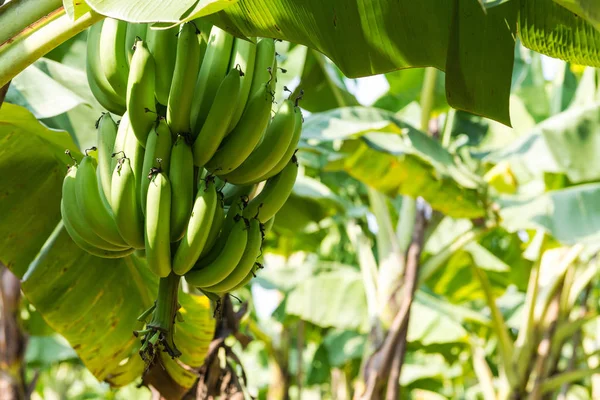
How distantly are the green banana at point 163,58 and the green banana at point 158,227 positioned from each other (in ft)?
0.56

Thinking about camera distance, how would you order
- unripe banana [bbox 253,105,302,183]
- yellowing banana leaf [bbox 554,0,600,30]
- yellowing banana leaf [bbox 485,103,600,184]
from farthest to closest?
yellowing banana leaf [bbox 485,103,600,184] < unripe banana [bbox 253,105,302,183] < yellowing banana leaf [bbox 554,0,600,30]

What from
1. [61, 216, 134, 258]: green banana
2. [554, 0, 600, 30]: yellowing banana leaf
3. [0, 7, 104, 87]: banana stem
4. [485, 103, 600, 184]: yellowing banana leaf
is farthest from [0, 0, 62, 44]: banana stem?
[485, 103, 600, 184]: yellowing banana leaf

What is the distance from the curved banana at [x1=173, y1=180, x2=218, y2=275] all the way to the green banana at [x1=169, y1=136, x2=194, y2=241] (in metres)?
0.02

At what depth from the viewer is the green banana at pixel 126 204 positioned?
1081 millimetres

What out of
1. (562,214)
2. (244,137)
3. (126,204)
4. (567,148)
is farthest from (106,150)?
(562,214)

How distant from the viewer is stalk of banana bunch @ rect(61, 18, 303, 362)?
1062 mm

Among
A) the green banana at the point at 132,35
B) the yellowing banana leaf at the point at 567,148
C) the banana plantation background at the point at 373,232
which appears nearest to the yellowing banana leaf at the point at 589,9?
the banana plantation background at the point at 373,232

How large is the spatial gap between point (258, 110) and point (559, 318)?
9.65 ft

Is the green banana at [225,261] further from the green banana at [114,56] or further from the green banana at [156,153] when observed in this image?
the green banana at [114,56]

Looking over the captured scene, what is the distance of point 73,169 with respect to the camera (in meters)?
1.22

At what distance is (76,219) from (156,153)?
0.69 feet

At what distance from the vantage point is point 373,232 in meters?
4.16

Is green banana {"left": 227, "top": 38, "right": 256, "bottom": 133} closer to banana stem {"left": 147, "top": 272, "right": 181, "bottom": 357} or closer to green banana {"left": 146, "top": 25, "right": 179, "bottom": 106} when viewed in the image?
green banana {"left": 146, "top": 25, "right": 179, "bottom": 106}

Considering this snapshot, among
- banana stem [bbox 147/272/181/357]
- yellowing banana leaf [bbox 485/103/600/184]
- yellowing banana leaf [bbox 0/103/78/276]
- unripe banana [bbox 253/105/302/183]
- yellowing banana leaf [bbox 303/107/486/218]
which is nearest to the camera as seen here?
banana stem [bbox 147/272/181/357]
